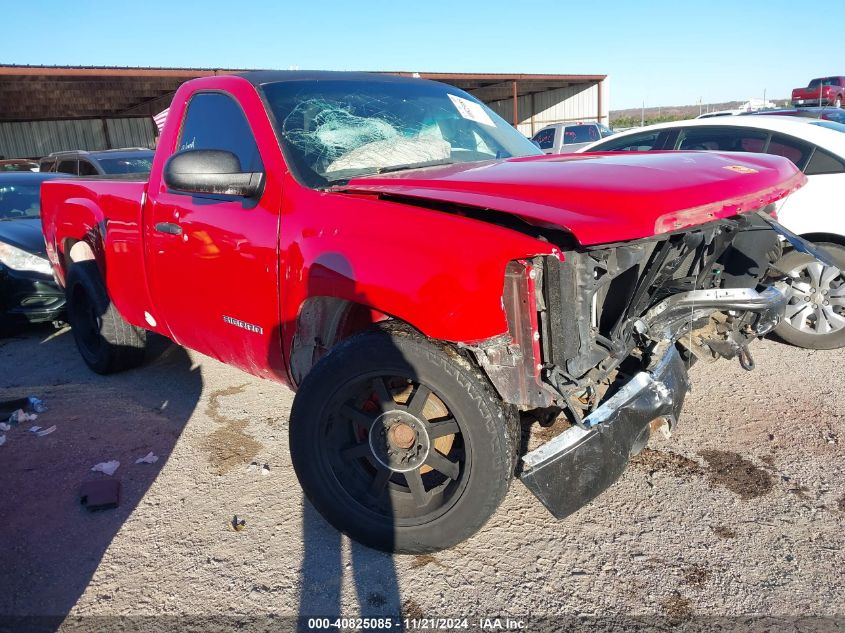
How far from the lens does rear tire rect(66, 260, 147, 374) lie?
4.64m

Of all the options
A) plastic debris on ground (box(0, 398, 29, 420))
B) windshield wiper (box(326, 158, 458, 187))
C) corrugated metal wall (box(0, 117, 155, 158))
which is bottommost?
plastic debris on ground (box(0, 398, 29, 420))

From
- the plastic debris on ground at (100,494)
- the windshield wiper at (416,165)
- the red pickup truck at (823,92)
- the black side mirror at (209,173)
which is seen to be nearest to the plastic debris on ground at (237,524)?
Answer: the plastic debris on ground at (100,494)

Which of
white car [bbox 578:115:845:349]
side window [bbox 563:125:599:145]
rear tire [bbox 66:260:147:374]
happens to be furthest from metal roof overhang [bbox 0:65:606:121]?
white car [bbox 578:115:845:349]

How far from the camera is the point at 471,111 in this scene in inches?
152

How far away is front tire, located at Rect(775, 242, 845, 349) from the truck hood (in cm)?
197

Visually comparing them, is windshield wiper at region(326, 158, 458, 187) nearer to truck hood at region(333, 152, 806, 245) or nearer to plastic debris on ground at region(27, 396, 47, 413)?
truck hood at region(333, 152, 806, 245)

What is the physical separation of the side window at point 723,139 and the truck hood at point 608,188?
2503mm

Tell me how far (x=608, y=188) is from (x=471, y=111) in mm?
1856

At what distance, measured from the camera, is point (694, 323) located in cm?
294

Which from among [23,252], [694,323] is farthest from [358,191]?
[23,252]

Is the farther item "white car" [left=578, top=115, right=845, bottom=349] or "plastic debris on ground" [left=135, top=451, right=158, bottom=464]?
"white car" [left=578, top=115, right=845, bottom=349]

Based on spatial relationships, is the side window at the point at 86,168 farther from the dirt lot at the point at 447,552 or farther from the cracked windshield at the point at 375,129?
the cracked windshield at the point at 375,129

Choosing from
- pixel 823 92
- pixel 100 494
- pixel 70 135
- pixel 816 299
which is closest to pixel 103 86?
pixel 70 135

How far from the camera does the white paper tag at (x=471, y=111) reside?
3797 mm
